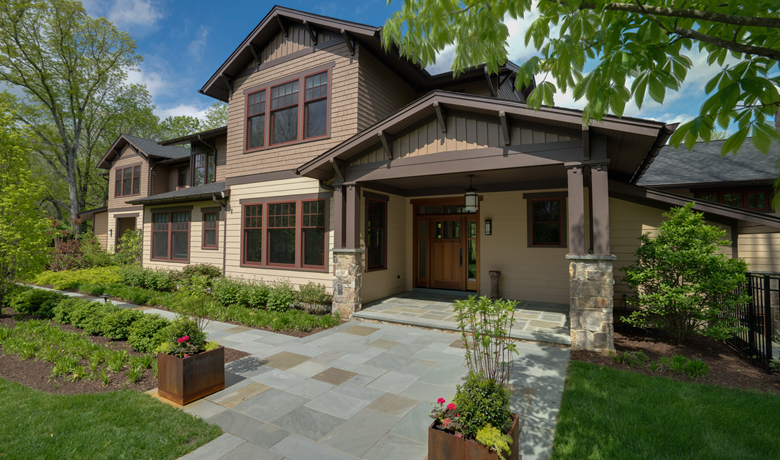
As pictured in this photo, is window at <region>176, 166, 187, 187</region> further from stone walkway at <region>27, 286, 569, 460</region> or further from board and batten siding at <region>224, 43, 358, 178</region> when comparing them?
stone walkway at <region>27, 286, 569, 460</region>

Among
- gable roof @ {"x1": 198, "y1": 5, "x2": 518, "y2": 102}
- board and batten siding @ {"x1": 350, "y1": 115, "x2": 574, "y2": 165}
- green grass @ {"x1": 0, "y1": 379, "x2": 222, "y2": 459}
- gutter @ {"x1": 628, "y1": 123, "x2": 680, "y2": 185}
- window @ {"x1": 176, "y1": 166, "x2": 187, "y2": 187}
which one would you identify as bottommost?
green grass @ {"x1": 0, "y1": 379, "x2": 222, "y2": 459}

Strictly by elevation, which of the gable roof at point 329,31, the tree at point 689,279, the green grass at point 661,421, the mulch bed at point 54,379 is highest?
the gable roof at point 329,31

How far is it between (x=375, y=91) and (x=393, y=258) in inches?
175

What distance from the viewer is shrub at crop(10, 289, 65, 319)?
25.0 ft

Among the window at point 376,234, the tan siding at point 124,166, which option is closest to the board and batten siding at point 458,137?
the window at point 376,234

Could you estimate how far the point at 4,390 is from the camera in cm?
404

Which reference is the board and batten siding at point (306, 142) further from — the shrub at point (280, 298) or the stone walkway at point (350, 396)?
the stone walkway at point (350, 396)

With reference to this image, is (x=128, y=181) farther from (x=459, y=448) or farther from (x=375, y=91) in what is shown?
(x=459, y=448)

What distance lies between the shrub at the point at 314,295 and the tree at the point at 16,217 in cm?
556

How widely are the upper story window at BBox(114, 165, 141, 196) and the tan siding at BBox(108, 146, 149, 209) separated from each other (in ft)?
0.69

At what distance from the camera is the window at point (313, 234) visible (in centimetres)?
875

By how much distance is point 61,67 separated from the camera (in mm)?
20219

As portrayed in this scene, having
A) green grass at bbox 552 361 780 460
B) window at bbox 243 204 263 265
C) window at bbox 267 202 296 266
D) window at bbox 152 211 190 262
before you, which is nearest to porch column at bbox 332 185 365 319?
window at bbox 267 202 296 266

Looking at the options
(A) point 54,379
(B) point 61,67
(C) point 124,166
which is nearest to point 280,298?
(A) point 54,379
